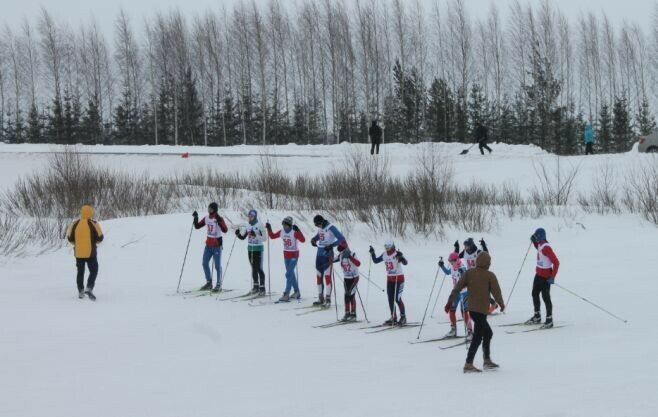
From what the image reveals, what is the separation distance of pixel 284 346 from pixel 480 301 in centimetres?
355

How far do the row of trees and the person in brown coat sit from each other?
140 ft

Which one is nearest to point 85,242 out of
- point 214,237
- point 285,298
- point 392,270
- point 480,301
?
point 214,237

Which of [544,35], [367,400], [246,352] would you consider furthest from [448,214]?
[544,35]

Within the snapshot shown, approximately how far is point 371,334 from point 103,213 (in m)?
16.7

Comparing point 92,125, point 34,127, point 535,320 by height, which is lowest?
point 535,320

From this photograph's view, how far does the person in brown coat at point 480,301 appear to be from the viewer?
9.17 m

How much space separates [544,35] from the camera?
53.5 meters

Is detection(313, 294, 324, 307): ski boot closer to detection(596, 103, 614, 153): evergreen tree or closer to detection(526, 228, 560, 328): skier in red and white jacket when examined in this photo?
detection(526, 228, 560, 328): skier in red and white jacket

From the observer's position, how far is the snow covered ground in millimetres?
7668

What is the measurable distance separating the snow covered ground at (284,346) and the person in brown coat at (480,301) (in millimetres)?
302

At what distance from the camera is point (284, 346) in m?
11.2

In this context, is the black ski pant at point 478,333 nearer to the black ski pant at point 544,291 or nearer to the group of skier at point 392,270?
the group of skier at point 392,270

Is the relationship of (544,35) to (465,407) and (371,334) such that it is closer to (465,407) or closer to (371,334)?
(371,334)

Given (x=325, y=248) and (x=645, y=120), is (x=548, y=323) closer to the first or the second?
(x=325, y=248)
